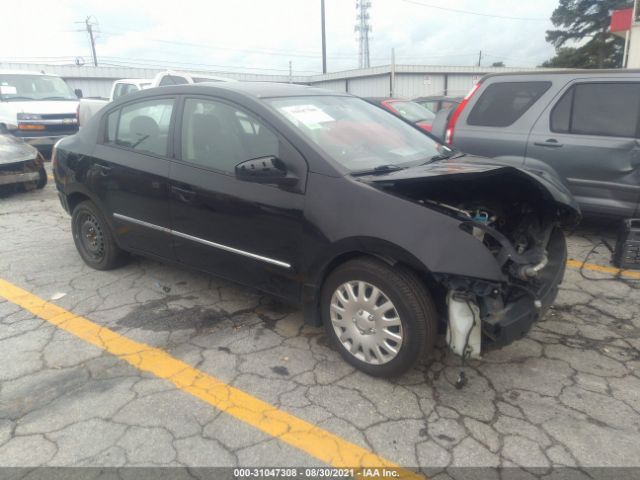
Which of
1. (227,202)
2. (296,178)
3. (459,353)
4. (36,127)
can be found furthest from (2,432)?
(36,127)

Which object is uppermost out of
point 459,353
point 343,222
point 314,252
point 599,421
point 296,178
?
point 296,178

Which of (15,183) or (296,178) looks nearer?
(296,178)

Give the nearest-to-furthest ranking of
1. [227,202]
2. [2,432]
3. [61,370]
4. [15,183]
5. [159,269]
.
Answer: [2,432]
[61,370]
[227,202]
[159,269]
[15,183]

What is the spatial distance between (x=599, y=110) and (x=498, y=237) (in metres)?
3.21

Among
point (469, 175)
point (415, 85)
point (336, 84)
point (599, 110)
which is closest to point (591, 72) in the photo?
point (599, 110)

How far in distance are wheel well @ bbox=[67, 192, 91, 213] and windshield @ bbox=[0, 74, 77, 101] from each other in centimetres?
878

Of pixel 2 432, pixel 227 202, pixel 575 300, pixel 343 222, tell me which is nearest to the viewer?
pixel 2 432

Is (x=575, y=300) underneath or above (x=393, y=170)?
underneath

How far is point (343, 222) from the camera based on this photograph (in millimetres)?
2703

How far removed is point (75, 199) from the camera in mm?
4445

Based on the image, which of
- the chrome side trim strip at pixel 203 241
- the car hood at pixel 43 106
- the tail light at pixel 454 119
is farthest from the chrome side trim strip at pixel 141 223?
the car hood at pixel 43 106

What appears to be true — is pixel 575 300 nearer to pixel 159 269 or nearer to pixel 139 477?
pixel 139 477

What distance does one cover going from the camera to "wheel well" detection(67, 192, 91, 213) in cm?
437

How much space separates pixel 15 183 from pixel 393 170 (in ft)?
23.3
